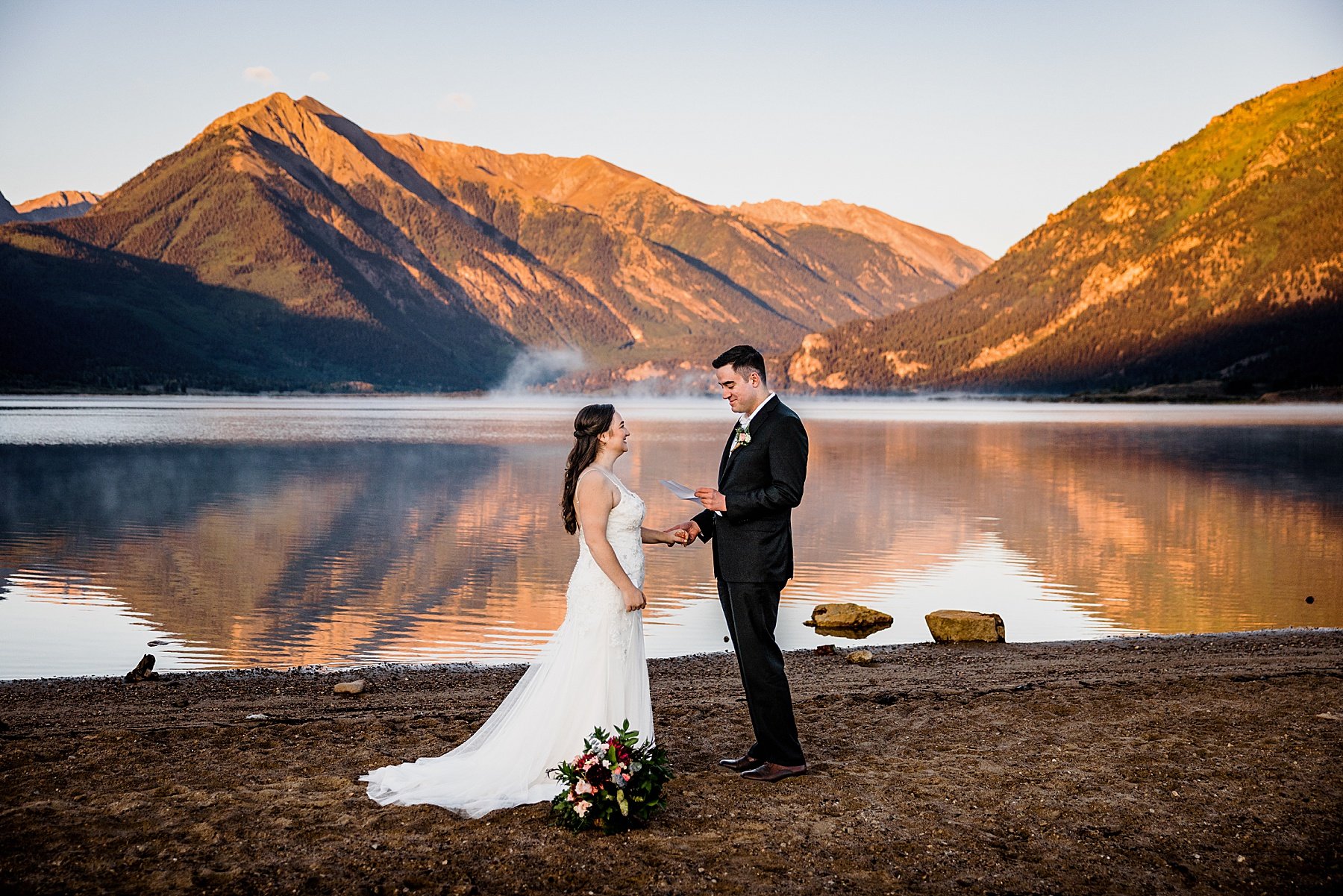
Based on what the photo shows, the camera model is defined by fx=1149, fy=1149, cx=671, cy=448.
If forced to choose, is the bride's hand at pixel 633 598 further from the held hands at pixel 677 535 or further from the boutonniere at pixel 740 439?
the boutonniere at pixel 740 439

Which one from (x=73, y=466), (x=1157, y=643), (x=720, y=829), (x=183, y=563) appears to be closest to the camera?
(x=720, y=829)

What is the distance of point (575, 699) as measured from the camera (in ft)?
26.1

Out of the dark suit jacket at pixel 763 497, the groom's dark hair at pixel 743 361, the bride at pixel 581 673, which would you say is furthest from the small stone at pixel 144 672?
the groom's dark hair at pixel 743 361

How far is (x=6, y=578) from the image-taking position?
2273 cm

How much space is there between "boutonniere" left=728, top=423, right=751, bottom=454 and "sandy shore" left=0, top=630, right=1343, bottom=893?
241 centimetres

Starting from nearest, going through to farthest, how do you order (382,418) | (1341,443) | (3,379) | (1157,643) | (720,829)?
(720,829) → (1157,643) → (1341,443) → (382,418) → (3,379)

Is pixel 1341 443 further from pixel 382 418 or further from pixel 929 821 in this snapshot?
pixel 382 418

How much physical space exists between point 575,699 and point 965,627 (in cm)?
990

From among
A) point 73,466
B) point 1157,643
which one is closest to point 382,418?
point 73,466

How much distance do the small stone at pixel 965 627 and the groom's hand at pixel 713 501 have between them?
9.69 metres

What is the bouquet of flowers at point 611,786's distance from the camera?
710 cm

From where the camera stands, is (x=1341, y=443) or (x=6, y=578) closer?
(x=6, y=578)

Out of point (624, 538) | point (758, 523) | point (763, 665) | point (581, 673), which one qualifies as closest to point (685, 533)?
point (624, 538)

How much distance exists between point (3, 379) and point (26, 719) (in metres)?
219
